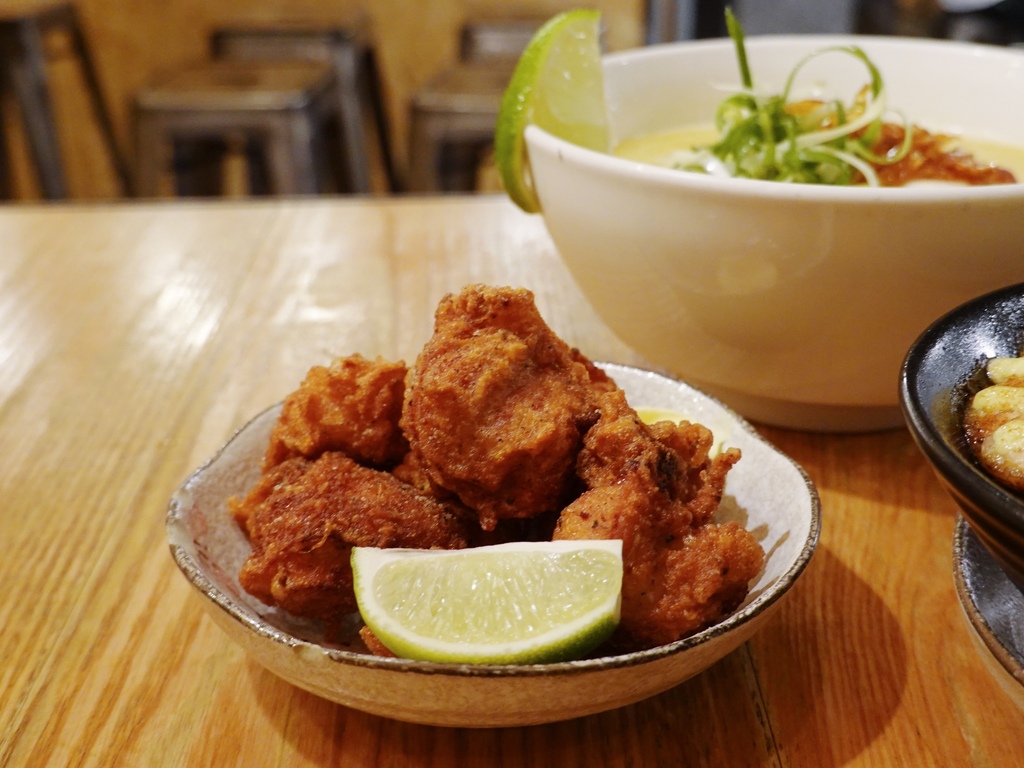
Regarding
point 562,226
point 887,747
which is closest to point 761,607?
point 887,747

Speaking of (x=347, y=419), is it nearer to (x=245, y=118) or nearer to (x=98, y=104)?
(x=245, y=118)

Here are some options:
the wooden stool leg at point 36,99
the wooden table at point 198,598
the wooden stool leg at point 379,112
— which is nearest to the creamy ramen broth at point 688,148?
the wooden table at point 198,598

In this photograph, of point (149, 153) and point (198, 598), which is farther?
point (149, 153)

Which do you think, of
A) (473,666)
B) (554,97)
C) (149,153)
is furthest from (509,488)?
(149,153)

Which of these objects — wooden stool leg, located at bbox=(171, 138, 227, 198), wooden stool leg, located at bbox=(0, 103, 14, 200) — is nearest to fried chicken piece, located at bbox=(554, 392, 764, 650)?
wooden stool leg, located at bbox=(171, 138, 227, 198)

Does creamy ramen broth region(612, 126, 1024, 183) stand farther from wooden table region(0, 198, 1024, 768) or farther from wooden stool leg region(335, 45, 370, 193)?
wooden stool leg region(335, 45, 370, 193)

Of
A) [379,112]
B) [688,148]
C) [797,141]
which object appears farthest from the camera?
[379,112]

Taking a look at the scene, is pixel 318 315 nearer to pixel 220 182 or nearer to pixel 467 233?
pixel 467 233
